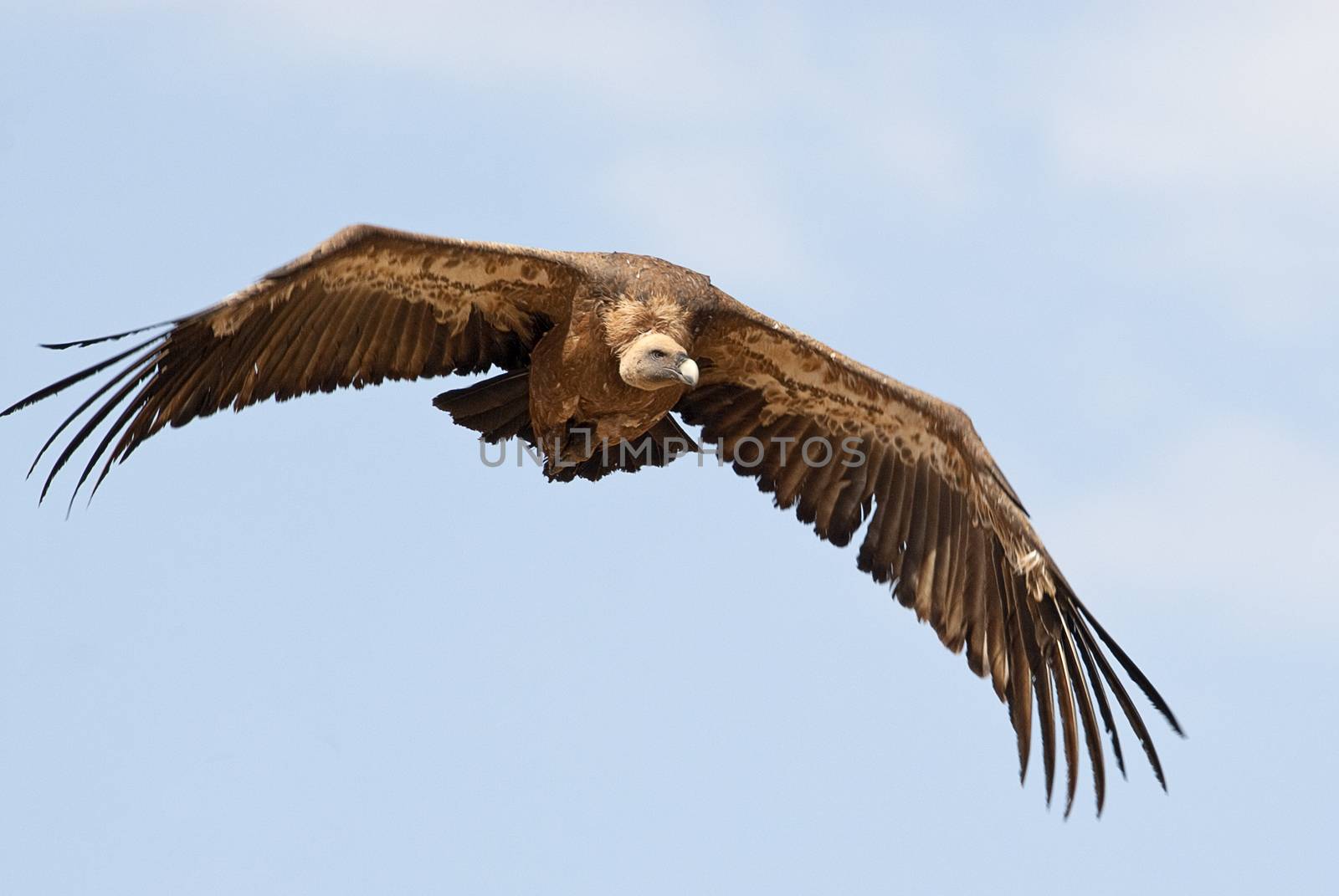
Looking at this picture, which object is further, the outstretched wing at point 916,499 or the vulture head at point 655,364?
the outstretched wing at point 916,499

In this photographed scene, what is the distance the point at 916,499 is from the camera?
12141 mm

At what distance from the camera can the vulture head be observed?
35.4 ft

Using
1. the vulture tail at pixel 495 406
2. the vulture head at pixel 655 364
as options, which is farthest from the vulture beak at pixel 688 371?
the vulture tail at pixel 495 406

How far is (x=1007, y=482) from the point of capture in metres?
11.7

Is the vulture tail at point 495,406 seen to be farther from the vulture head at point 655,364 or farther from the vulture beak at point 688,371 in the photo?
the vulture beak at point 688,371

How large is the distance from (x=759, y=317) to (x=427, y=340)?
188 cm

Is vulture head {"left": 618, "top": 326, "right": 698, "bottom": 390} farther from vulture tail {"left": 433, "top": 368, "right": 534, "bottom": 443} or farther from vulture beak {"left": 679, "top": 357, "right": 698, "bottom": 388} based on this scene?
vulture tail {"left": 433, "top": 368, "right": 534, "bottom": 443}

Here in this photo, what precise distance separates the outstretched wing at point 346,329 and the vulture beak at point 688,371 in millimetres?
821

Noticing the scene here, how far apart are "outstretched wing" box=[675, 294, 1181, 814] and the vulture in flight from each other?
1 cm

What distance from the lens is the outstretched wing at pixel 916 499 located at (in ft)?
38.1

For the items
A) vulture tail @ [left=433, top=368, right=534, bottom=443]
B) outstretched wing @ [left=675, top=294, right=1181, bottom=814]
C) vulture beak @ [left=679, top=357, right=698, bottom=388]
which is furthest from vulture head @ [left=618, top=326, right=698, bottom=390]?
vulture tail @ [left=433, top=368, right=534, bottom=443]

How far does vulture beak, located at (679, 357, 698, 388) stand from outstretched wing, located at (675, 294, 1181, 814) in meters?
0.62

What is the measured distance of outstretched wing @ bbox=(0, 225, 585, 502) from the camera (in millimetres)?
10445

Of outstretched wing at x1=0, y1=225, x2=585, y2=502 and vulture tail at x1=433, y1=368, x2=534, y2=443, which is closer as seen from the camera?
outstretched wing at x1=0, y1=225, x2=585, y2=502
